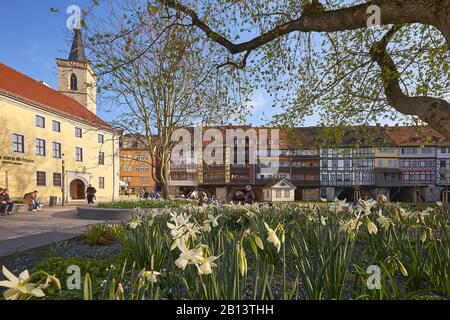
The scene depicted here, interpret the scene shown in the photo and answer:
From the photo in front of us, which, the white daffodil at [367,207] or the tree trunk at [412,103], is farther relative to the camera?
the tree trunk at [412,103]

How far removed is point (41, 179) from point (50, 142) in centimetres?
438

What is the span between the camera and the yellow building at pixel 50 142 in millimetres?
25844

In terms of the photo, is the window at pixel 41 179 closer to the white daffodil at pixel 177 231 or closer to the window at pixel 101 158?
the window at pixel 101 158

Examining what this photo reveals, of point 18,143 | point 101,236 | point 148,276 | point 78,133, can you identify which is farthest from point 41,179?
point 148,276

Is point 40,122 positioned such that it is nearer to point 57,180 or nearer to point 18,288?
point 57,180

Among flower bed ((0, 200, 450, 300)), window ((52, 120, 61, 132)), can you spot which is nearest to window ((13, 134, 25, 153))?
window ((52, 120, 61, 132))

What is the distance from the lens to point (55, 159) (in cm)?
3188

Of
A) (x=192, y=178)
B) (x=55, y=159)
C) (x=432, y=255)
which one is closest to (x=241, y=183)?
(x=192, y=178)

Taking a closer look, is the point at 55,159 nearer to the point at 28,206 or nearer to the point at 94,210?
the point at 28,206

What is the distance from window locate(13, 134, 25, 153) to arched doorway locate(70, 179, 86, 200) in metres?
10.9

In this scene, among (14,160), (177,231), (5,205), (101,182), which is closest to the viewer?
(177,231)

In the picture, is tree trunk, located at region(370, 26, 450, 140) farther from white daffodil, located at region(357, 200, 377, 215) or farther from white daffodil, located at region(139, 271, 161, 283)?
white daffodil, located at region(139, 271, 161, 283)

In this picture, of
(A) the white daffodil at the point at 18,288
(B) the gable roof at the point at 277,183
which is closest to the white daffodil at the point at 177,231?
(A) the white daffodil at the point at 18,288

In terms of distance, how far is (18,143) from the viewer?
89.1ft
